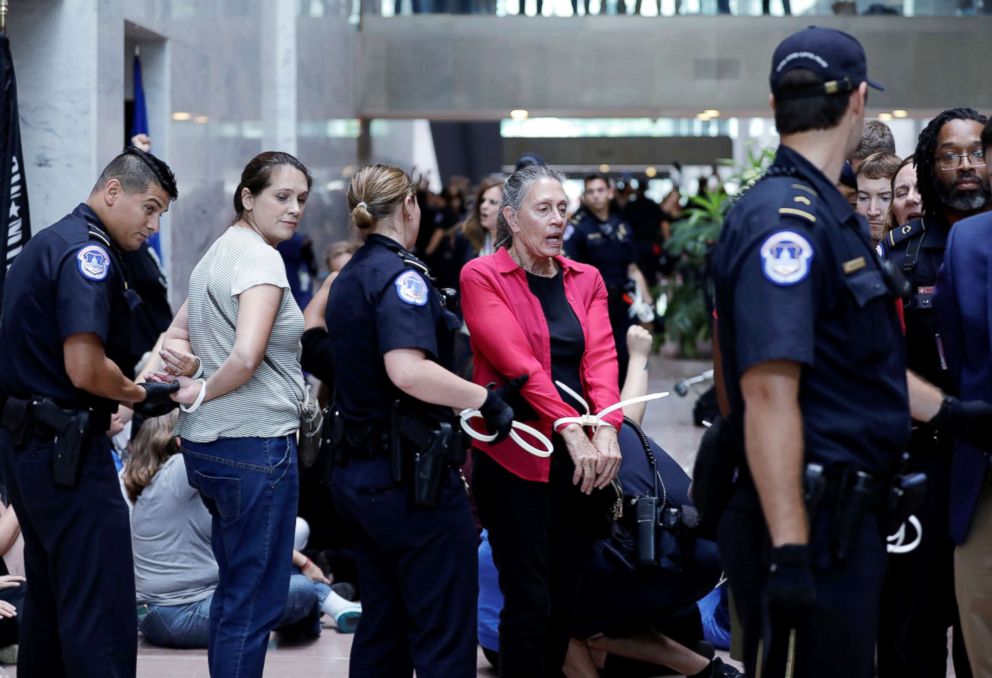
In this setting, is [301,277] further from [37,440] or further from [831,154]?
[831,154]

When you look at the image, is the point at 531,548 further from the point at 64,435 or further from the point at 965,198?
the point at 965,198

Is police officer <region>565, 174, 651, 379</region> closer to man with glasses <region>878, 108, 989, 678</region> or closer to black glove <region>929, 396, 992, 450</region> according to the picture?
man with glasses <region>878, 108, 989, 678</region>

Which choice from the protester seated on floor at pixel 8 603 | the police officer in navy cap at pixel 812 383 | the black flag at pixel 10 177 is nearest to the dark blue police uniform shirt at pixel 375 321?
the police officer in navy cap at pixel 812 383

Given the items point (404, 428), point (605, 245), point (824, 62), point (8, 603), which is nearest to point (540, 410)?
point (404, 428)

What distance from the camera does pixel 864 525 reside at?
2180mm

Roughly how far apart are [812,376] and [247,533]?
66.1 inches

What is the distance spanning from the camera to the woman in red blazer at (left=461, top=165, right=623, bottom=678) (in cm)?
338

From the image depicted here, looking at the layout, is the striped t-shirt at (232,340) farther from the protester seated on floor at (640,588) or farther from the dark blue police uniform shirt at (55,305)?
the protester seated on floor at (640,588)

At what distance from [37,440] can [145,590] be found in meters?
1.37

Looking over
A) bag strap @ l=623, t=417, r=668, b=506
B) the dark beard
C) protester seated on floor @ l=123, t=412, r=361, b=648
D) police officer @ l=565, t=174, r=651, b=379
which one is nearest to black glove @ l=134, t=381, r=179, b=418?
protester seated on floor @ l=123, t=412, r=361, b=648

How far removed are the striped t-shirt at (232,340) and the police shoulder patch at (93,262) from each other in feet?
0.91

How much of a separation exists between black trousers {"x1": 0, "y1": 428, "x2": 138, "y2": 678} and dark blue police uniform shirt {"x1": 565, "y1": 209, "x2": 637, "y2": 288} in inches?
226

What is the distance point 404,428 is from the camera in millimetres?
3080

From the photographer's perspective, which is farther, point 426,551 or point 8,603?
point 8,603
